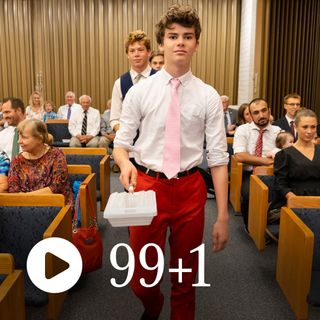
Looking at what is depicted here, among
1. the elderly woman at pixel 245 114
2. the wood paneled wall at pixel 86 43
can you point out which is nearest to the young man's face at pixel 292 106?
the elderly woman at pixel 245 114

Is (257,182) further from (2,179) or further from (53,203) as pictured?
(2,179)

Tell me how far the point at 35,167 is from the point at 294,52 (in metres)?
5.68

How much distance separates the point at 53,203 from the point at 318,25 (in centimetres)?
610

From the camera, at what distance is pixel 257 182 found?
3.21m

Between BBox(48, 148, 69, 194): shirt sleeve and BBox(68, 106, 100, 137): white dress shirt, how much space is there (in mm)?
4046

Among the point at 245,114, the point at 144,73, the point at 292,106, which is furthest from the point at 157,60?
the point at 292,106

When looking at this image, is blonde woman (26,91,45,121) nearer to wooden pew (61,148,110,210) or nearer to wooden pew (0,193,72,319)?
wooden pew (61,148,110,210)

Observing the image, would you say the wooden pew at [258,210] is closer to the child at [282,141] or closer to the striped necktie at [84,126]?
the child at [282,141]

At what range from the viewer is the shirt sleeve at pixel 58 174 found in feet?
9.84

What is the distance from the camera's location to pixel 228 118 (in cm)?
762

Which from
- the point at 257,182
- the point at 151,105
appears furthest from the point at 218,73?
the point at 151,105

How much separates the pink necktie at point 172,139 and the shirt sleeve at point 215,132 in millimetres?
149

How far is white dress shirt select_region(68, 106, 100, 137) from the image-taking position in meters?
7.07

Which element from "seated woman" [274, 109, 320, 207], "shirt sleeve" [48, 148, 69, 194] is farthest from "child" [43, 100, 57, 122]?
"seated woman" [274, 109, 320, 207]
